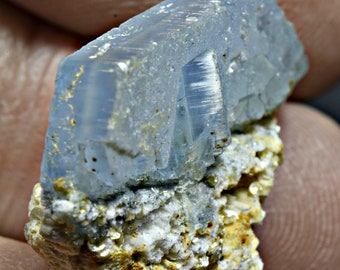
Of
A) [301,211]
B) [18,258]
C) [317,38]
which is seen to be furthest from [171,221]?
[317,38]

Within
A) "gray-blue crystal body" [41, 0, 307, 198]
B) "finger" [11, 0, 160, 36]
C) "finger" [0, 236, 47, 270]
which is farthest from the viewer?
"finger" [11, 0, 160, 36]

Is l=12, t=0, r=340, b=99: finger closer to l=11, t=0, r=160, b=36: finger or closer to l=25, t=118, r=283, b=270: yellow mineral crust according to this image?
l=11, t=0, r=160, b=36: finger

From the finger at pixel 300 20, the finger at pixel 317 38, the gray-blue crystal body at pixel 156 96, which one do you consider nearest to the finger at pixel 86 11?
the finger at pixel 300 20

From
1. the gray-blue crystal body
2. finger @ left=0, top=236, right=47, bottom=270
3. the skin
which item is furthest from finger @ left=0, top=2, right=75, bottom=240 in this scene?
the gray-blue crystal body

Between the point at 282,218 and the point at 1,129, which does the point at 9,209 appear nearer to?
the point at 1,129

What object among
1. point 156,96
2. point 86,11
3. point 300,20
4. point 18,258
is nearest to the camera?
point 156,96

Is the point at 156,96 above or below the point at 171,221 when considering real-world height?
above

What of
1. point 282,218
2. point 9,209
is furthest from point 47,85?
point 282,218

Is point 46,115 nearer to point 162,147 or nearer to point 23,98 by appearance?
point 23,98
